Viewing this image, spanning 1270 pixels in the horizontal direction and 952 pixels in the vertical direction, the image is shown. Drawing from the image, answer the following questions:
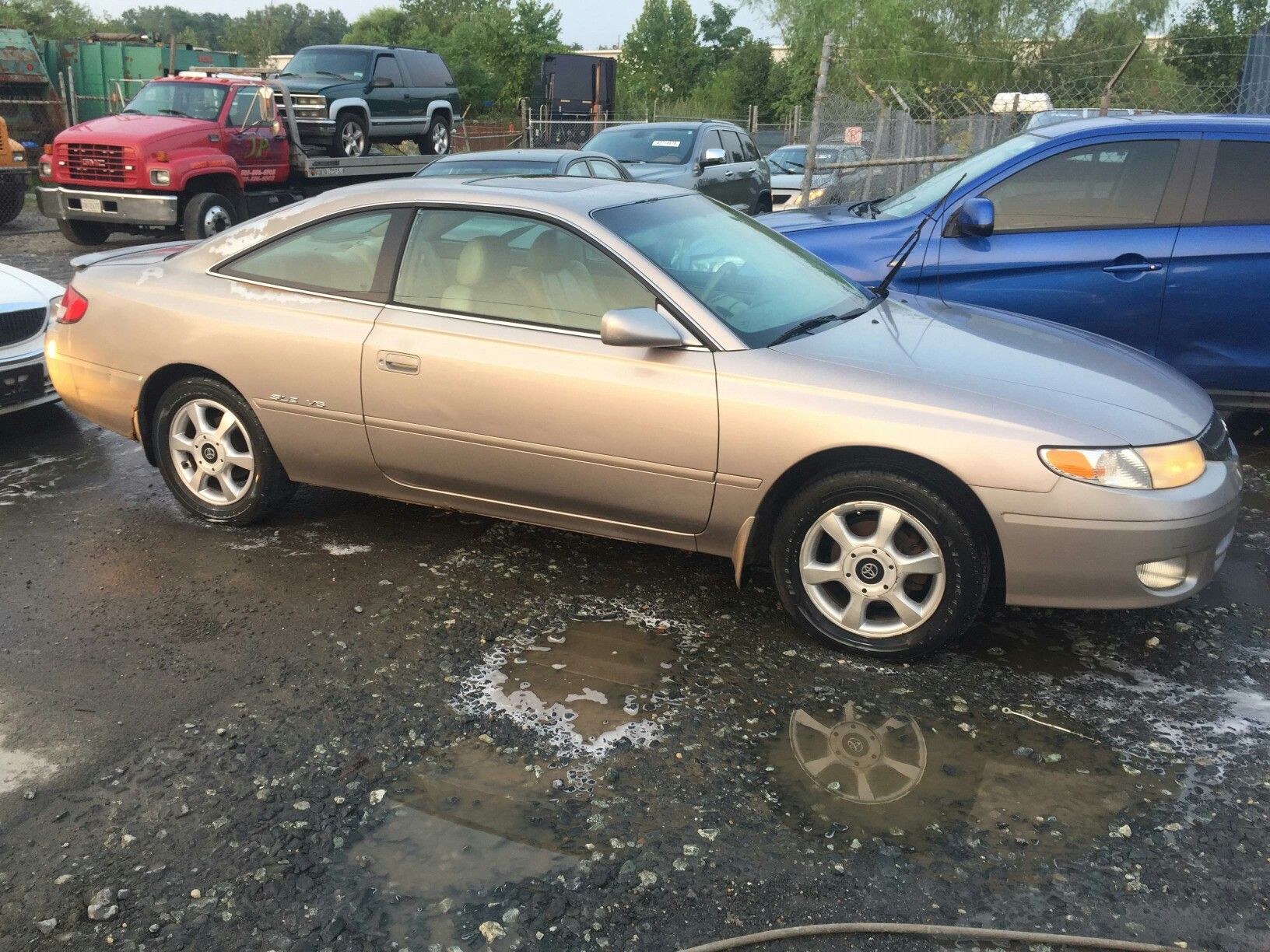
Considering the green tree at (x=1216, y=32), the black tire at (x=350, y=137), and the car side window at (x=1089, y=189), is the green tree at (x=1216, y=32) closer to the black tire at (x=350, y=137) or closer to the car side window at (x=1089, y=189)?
the black tire at (x=350, y=137)

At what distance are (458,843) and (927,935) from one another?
3.82 ft

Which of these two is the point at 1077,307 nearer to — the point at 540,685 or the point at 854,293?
the point at 854,293

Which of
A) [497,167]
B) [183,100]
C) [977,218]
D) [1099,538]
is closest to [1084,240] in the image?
[977,218]

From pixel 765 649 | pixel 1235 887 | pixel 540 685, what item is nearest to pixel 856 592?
pixel 765 649

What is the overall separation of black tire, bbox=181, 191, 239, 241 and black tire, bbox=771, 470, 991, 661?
11.5m

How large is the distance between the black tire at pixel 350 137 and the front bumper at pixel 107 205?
3.98 m

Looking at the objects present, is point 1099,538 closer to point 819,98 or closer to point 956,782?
point 956,782

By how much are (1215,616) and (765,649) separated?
1725mm

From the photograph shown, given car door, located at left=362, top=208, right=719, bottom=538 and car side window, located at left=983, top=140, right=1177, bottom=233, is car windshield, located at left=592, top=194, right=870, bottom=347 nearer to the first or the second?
car door, located at left=362, top=208, right=719, bottom=538

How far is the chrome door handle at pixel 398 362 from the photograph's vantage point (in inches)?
168

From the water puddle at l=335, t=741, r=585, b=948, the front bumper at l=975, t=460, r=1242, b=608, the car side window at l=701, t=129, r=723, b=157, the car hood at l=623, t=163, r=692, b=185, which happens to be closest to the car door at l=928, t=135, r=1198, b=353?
the front bumper at l=975, t=460, r=1242, b=608

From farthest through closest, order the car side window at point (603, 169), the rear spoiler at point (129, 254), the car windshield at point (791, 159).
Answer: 1. the car windshield at point (791, 159)
2. the car side window at point (603, 169)
3. the rear spoiler at point (129, 254)

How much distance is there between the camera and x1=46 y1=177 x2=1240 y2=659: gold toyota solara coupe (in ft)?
11.8

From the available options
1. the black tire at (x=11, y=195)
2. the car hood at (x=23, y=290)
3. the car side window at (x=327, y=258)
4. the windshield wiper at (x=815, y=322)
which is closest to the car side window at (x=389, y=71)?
the black tire at (x=11, y=195)
